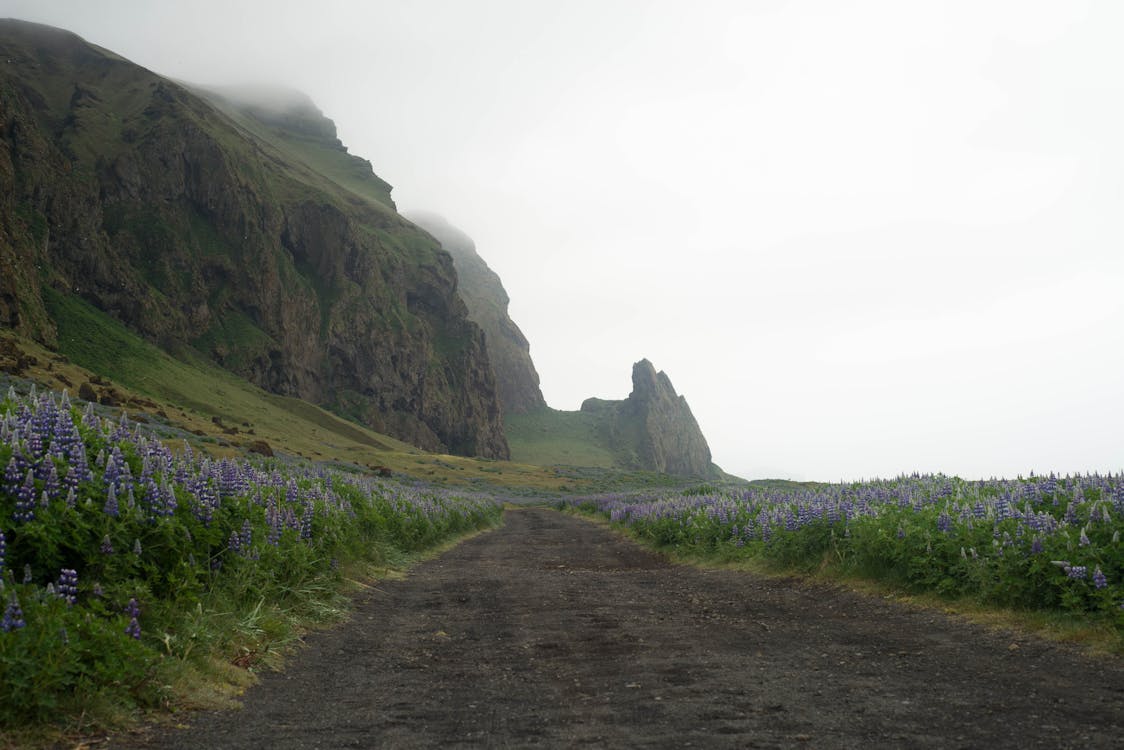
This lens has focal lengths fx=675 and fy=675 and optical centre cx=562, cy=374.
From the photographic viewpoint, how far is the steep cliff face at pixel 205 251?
97688mm

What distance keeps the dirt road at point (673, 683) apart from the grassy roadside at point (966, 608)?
28cm

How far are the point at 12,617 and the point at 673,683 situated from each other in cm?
475

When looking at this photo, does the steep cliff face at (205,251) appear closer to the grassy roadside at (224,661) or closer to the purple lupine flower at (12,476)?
the grassy roadside at (224,661)

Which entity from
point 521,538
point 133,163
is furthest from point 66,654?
point 133,163

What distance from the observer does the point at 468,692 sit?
566 cm

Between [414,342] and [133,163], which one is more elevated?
[133,163]

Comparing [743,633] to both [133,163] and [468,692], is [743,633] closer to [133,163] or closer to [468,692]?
[468,692]

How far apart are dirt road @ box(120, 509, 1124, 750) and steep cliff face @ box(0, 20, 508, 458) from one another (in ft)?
269

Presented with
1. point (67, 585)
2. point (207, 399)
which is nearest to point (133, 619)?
point (67, 585)

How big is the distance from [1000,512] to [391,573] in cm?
1089

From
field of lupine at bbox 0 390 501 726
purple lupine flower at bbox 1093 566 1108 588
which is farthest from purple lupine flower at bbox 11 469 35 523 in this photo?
purple lupine flower at bbox 1093 566 1108 588

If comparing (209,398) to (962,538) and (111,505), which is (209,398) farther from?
(962,538)

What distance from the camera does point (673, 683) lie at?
5660 millimetres

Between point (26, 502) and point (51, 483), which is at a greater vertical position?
point (51, 483)
